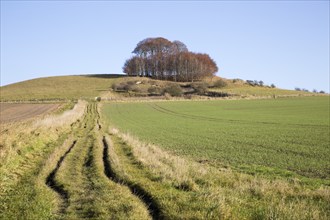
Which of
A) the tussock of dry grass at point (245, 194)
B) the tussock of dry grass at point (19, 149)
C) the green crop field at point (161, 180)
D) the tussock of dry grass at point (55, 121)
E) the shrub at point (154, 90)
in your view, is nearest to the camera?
the tussock of dry grass at point (245, 194)

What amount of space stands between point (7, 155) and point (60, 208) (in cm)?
711

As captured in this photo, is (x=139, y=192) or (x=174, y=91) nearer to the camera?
(x=139, y=192)

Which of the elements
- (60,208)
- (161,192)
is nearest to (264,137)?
(161,192)

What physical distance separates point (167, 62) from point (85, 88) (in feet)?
113

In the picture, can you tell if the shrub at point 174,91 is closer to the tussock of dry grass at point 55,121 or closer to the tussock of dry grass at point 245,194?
the tussock of dry grass at point 55,121

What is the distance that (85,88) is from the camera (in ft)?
437

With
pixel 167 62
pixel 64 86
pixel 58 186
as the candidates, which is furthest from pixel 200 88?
pixel 58 186

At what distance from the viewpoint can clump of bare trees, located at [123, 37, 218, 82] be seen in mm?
147750

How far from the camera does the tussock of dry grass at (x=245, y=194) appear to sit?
29.4 feet

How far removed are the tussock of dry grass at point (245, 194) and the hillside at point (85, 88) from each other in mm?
95126

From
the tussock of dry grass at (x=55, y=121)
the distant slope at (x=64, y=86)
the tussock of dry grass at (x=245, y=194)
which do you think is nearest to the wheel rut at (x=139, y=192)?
the tussock of dry grass at (x=245, y=194)

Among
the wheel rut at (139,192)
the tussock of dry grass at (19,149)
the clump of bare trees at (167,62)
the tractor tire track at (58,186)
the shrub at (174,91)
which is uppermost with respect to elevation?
the clump of bare trees at (167,62)

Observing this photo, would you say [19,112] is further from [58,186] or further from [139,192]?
[139,192]

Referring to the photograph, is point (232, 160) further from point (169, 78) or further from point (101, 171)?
point (169, 78)
